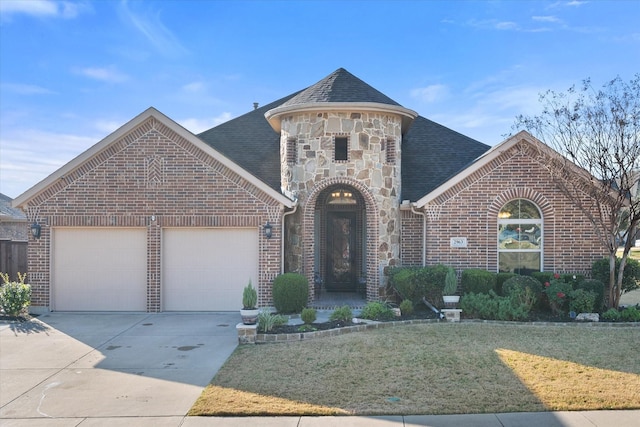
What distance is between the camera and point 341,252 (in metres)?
17.0

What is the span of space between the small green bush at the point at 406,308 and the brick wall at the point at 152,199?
347 centimetres

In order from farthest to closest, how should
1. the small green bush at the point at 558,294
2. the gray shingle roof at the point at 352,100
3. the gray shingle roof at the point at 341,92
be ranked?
the gray shingle roof at the point at 352,100, the gray shingle roof at the point at 341,92, the small green bush at the point at 558,294

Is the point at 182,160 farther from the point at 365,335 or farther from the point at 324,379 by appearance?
the point at 324,379

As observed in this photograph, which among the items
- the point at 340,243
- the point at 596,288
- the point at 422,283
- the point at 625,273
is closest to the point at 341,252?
the point at 340,243

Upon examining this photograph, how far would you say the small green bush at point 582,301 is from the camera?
39.9ft

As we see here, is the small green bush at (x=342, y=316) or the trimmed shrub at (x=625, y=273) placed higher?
the trimmed shrub at (x=625, y=273)

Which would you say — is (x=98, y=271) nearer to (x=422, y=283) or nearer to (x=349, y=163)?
(x=349, y=163)

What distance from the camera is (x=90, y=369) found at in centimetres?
888

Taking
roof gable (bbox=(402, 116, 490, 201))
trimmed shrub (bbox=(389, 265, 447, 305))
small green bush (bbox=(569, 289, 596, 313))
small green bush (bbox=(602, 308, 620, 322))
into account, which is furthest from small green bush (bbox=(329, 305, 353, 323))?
small green bush (bbox=(602, 308, 620, 322))

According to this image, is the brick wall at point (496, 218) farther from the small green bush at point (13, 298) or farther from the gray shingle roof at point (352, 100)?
the small green bush at point (13, 298)

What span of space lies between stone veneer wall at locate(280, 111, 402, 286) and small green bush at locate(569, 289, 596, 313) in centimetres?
469

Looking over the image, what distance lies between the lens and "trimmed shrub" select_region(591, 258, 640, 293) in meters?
13.3

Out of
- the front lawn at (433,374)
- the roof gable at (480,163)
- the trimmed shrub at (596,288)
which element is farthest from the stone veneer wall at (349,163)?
the trimmed shrub at (596,288)

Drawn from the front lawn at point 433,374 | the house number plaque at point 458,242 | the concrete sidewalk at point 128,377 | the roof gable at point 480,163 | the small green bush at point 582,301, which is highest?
the roof gable at point 480,163
